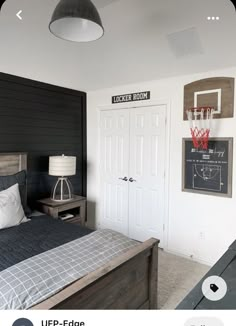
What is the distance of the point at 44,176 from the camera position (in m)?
3.50

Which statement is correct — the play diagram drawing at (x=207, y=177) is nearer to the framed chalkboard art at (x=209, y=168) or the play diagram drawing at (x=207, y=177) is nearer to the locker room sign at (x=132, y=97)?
the framed chalkboard art at (x=209, y=168)

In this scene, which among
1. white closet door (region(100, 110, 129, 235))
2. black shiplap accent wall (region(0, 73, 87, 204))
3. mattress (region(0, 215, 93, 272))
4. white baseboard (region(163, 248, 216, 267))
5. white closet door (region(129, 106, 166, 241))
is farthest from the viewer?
white closet door (region(100, 110, 129, 235))

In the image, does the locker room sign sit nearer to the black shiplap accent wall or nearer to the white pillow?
the black shiplap accent wall

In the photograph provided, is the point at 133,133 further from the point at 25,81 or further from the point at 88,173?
the point at 25,81

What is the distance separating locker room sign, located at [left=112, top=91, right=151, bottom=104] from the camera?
332cm

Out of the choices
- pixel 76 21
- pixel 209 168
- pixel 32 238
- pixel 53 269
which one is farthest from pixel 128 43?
pixel 53 269

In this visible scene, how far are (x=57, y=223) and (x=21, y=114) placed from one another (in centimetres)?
156

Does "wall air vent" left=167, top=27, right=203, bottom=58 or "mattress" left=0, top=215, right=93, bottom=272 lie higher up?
"wall air vent" left=167, top=27, right=203, bottom=58

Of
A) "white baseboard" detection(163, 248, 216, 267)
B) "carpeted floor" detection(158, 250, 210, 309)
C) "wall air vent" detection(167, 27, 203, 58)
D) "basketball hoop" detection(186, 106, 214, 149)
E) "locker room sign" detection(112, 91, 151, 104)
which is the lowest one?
"carpeted floor" detection(158, 250, 210, 309)

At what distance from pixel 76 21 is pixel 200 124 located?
186 centimetres

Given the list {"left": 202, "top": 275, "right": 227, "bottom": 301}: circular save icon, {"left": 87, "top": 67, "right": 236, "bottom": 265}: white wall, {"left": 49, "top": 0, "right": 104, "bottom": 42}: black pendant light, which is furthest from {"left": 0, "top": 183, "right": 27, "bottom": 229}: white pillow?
{"left": 202, "top": 275, "right": 227, "bottom": 301}: circular save icon

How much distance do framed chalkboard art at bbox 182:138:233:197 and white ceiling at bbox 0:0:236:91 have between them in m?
0.90

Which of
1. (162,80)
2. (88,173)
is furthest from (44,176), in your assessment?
(162,80)

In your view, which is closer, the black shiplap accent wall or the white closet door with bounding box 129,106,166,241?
the black shiplap accent wall
